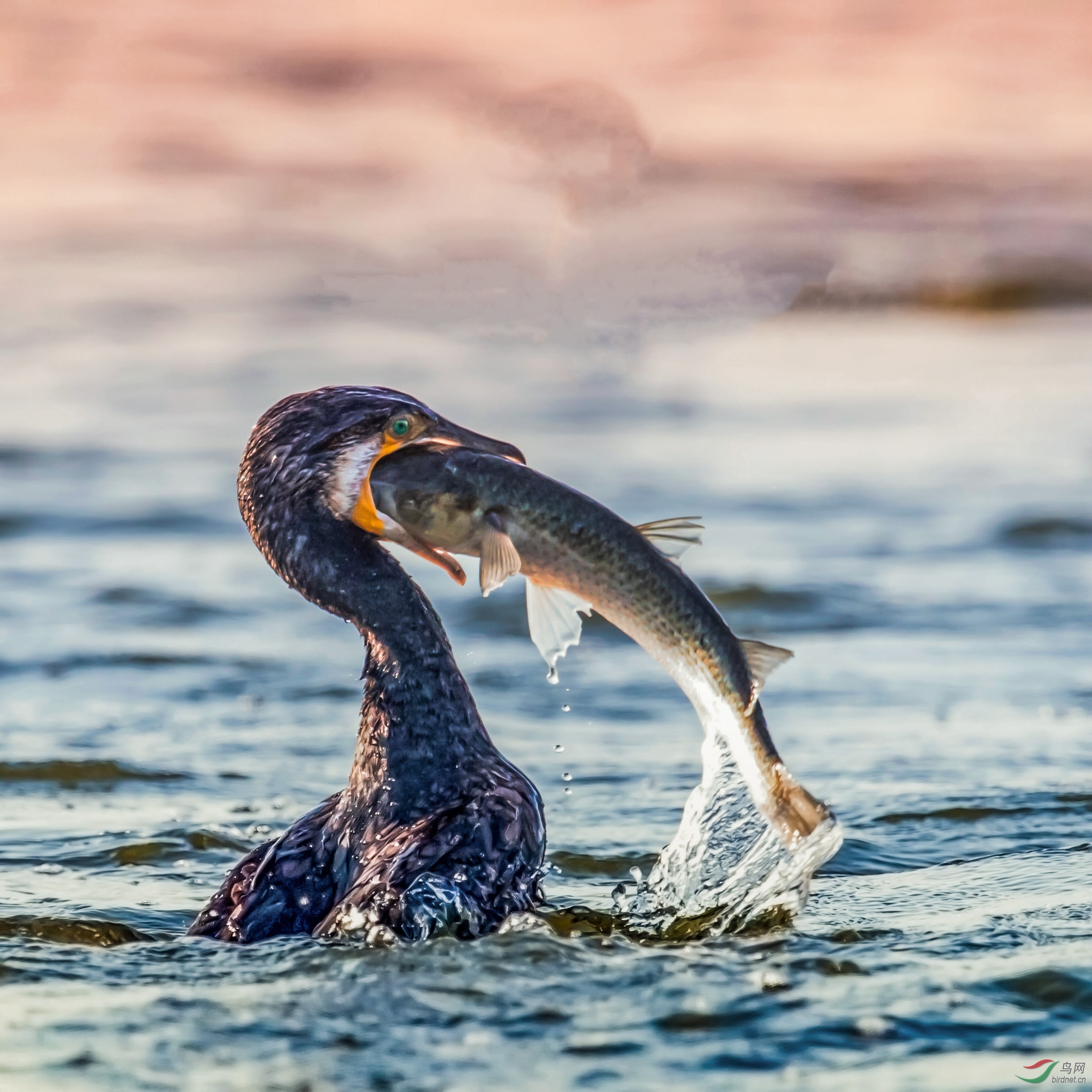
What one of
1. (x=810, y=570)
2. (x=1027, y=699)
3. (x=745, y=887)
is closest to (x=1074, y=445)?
(x=810, y=570)

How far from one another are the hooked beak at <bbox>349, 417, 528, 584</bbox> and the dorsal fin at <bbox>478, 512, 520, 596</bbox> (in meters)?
0.16

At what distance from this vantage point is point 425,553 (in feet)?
15.4

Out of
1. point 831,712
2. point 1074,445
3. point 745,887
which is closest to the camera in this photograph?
point 745,887

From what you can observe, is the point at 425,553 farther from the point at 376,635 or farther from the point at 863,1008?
the point at 863,1008

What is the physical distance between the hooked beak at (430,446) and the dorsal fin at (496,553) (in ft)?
0.53

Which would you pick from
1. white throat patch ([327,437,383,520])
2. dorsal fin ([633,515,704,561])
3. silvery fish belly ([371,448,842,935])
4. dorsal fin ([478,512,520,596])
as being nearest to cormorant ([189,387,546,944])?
white throat patch ([327,437,383,520])

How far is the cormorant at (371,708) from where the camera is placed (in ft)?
15.0

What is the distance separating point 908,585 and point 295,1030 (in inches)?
253

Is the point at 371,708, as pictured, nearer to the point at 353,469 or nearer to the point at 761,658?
the point at 353,469

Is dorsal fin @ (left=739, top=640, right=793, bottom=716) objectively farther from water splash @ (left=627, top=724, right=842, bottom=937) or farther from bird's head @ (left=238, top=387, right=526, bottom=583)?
bird's head @ (left=238, top=387, right=526, bottom=583)

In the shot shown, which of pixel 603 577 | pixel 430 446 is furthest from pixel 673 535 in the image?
pixel 430 446

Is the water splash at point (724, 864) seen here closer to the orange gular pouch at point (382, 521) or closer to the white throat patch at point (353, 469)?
the orange gular pouch at point (382, 521)

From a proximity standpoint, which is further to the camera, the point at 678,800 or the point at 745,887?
the point at 678,800

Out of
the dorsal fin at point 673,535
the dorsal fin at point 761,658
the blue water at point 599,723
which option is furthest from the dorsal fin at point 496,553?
the blue water at point 599,723
